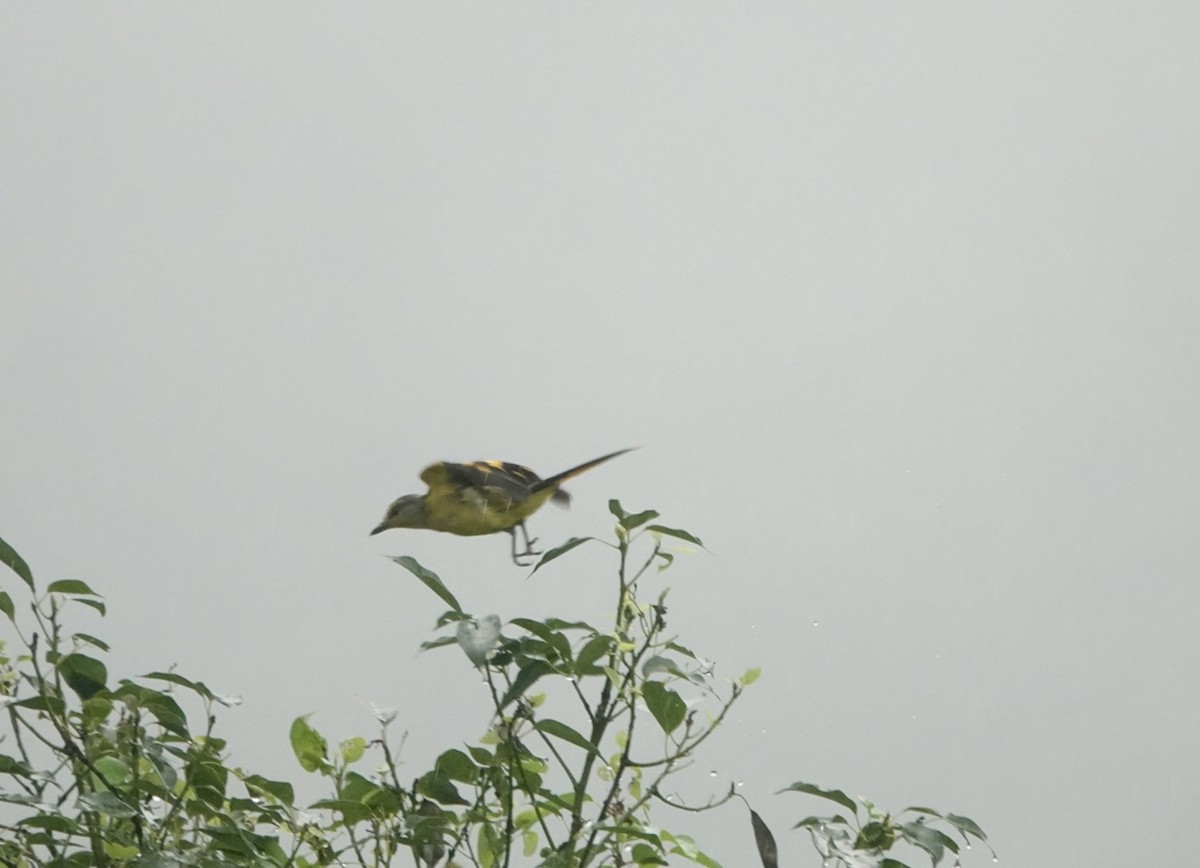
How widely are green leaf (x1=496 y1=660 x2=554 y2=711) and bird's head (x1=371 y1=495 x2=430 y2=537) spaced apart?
0.83ft

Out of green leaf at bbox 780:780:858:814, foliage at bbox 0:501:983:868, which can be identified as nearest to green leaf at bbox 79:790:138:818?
foliage at bbox 0:501:983:868

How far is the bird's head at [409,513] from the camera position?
31.4 inches

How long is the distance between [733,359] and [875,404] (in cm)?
28

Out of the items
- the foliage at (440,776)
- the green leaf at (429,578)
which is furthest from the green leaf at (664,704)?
the green leaf at (429,578)

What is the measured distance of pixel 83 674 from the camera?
0.67 meters

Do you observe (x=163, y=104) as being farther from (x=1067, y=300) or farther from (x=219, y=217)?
(x=1067, y=300)

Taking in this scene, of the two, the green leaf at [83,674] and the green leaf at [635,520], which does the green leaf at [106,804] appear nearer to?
the green leaf at [83,674]

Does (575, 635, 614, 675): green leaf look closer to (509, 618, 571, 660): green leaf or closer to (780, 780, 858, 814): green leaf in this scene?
(509, 618, 571, 660): green leaf

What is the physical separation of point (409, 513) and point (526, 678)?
0.28 meters

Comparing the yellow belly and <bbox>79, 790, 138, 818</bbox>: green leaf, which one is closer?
<bbox>79, 790, 138, 818</bbox>: green leaf

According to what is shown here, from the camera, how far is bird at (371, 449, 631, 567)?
754 millimetres

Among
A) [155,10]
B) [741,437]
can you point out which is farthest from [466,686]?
[155,10]

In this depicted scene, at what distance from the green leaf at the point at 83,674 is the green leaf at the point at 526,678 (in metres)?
0.25

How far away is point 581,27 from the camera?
2170 millimetres
